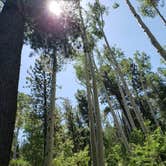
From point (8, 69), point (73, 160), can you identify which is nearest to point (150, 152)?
point (8, 69)

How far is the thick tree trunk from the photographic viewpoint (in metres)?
2.67

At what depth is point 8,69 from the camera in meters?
3.11

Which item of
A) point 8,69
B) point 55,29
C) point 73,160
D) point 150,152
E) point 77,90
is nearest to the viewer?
point 8,69

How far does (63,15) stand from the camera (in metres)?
8.15

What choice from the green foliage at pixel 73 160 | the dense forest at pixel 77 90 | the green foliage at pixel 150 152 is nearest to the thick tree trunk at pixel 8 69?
the dense forest at pixel 77 90

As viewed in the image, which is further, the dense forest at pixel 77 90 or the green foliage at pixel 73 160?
the green foliage at pixel 73 160

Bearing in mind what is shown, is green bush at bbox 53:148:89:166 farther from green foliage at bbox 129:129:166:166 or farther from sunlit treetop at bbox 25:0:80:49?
sunlit treetop at bbox 25:0:80:49

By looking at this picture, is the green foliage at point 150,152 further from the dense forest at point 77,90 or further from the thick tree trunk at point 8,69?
the thick tree trunk at point 8,69

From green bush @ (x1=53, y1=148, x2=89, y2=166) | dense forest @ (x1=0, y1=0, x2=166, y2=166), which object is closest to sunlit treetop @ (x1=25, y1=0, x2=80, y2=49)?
dense forest @ (x1=0, y1=0, x2=166, y2=166)

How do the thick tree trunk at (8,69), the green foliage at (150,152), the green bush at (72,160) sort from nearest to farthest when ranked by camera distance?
the thick tree trunk at (8,69) < the green foliage at (150,152) < the green bush at (72,160)

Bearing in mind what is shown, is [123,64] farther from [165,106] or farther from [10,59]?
[10,59]

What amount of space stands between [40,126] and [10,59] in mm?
15679

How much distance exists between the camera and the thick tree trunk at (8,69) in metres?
2.67

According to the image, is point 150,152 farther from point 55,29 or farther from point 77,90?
point 77,90
